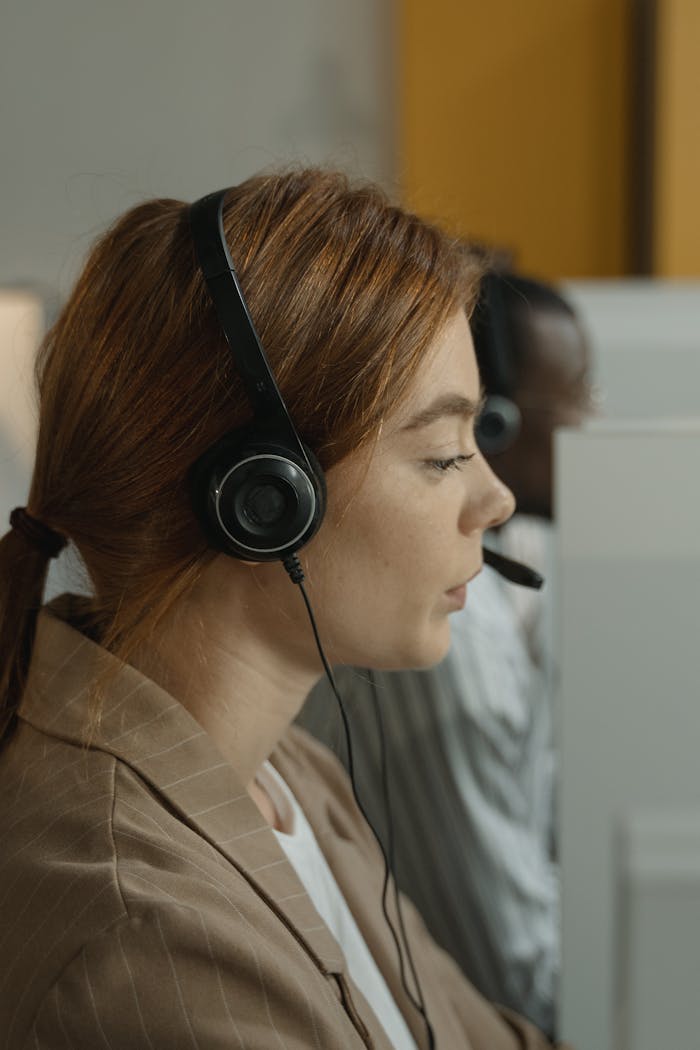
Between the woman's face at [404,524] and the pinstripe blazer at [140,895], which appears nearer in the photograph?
the pinstripe blazer at [140,895]

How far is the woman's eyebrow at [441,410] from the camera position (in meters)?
0.82

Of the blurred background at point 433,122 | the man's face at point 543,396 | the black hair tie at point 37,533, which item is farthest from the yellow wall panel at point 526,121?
the black hair tie at point 37,533

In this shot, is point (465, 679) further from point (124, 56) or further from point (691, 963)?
point (124, 56)

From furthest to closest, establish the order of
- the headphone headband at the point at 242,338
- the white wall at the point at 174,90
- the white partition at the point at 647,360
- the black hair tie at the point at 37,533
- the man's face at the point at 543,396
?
the white wall at the point at 174,90
the white partition at the point at 647,360
the man's face at the point at 543,396
the black hair tie at the point at 37,533
the headphone headband at the point at 242,338

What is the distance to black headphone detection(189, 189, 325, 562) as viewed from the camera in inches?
29.3

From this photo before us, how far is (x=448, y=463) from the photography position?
0.85m

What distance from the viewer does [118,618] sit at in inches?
32.2

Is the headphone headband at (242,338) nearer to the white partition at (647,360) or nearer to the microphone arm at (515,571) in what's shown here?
the microphone arm at (515,571)

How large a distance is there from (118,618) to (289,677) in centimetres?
14

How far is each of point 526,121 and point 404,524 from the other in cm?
208

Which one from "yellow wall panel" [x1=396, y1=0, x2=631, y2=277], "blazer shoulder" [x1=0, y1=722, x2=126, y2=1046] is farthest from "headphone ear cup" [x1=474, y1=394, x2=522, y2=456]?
"yellow wall panel" [x1=396, y1=0, x2=631, y2=277]

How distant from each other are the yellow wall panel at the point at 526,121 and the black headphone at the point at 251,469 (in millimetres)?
1884

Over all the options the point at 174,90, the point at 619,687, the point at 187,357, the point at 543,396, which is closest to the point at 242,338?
the point at 187,357

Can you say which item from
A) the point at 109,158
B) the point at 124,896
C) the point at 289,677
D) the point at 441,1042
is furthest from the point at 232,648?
the point at 109,158
